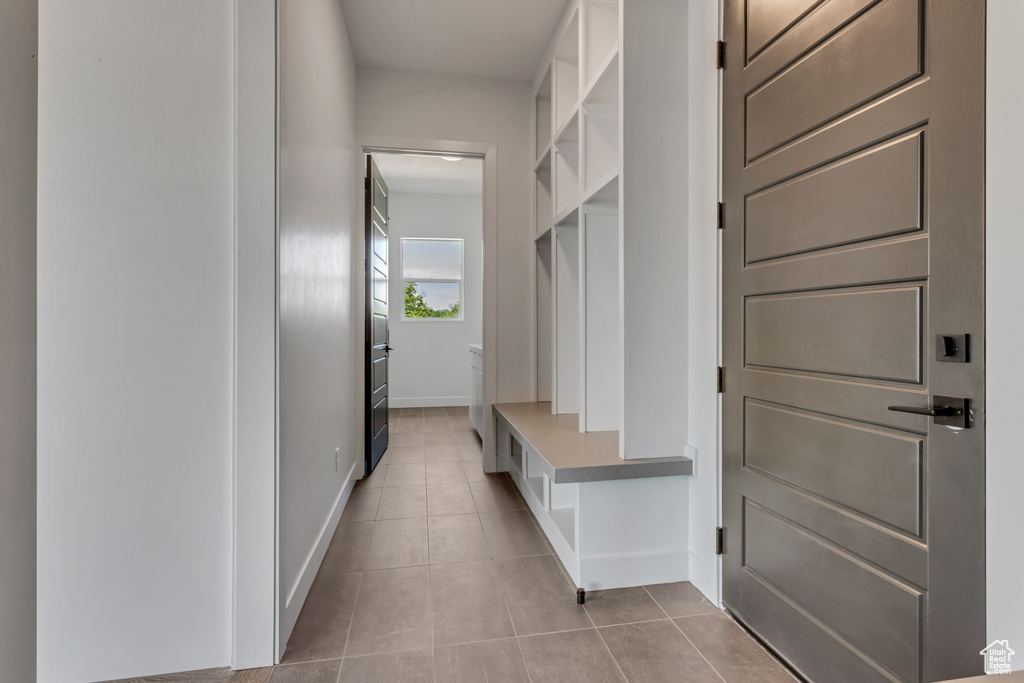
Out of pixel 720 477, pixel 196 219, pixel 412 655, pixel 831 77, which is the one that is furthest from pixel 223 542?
pixel 831 77

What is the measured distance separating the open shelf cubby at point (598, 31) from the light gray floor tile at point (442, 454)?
2.86 metres

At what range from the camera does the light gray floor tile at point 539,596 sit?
5.55ft

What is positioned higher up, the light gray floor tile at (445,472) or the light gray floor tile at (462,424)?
the light gray floor tile at (462,424)

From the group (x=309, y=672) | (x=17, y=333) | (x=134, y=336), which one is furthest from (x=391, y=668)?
(x=17, y=333)

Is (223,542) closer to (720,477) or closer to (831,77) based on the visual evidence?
(720,477)

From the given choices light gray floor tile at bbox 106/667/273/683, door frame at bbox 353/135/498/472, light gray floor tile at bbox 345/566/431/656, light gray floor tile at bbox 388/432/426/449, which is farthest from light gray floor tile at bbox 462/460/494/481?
light gray floor tile at bbox 106/667/273/683

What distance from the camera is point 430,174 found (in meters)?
5.76

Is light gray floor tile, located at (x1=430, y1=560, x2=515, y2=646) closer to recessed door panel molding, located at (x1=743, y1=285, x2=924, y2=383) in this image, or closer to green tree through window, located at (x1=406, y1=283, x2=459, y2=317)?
recessed door panel molding, located at (x1=743, y1=285, x2=924, y2=383)

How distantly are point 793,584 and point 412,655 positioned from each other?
1.20m

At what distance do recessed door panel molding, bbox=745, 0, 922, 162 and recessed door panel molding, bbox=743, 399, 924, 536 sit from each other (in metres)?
0.83

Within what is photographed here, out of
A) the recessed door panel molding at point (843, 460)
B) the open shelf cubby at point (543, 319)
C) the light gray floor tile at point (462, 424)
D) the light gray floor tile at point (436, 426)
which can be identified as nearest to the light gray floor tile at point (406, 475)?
the open shelf cubby at point (543, 319)

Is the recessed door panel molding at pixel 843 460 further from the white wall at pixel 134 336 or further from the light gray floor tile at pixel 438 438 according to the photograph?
the light gray floor tile at pixel 438 438

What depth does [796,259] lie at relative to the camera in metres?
1.43

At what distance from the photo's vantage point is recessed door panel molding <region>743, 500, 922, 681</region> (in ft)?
3.63
